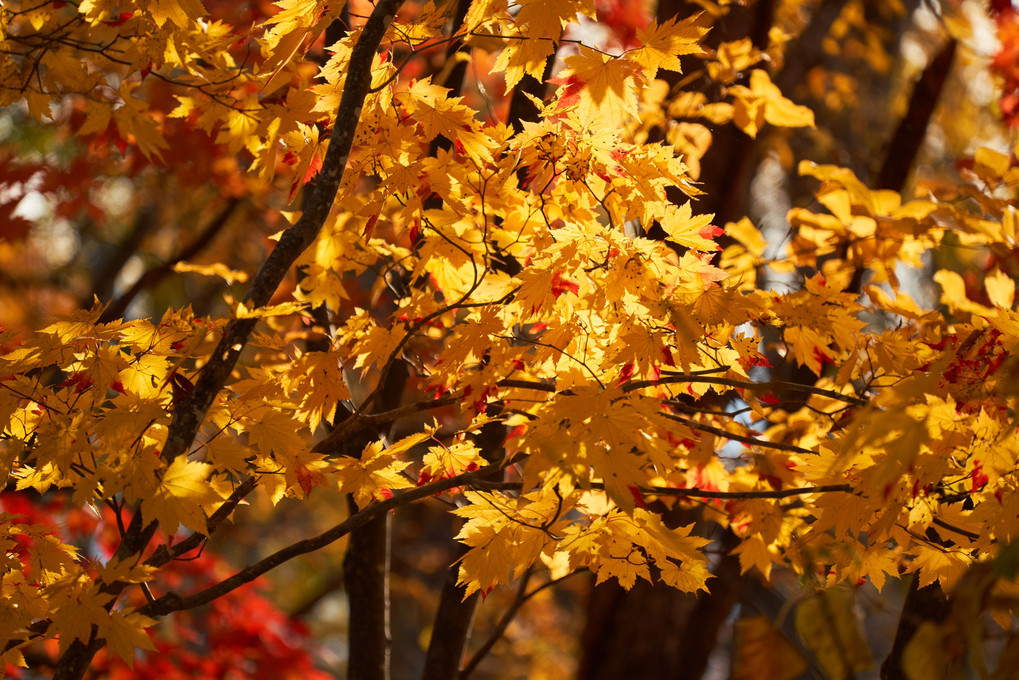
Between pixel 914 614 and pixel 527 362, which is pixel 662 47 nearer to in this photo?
pixel 527 362

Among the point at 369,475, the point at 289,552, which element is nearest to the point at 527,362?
the point at 369,475

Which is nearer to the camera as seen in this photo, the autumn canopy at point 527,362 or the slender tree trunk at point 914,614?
the autumn canopy at point 527,362

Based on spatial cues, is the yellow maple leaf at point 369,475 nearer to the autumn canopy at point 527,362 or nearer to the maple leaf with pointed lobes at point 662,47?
the autumn canopy at point 527,362

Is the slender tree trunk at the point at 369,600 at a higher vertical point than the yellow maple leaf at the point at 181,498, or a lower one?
lower

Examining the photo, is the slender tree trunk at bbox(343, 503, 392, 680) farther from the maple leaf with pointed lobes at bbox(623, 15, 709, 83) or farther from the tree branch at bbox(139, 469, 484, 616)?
the maple leaf with pointed lobes at bbox(623, 15, 709, 83)

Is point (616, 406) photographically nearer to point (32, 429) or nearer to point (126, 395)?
point (126, 395)

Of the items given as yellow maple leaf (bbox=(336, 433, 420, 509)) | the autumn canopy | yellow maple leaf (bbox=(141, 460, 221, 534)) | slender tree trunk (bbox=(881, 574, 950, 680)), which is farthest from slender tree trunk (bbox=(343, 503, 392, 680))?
slender tree trunk (bbox=(881, 574, 950, 680))

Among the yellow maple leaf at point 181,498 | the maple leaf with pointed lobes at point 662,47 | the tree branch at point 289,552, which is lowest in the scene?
the tree branch at point 289,552

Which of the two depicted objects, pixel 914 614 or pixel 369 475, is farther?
pixel 914 614

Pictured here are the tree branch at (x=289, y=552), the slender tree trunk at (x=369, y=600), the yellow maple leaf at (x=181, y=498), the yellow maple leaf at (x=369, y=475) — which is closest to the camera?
the yellow maple leaf at (x=181, y=498)

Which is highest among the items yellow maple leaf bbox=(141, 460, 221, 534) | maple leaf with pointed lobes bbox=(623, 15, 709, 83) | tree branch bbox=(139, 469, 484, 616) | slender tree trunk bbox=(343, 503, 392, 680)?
maple leaf with pointed lobes bbox=(623, 15, 709, 83)

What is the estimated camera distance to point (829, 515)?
163 centimetres

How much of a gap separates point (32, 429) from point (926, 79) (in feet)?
13.4

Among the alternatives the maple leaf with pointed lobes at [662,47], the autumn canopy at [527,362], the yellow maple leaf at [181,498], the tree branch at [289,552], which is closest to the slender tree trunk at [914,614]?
the autumn canopy at [527,362]
